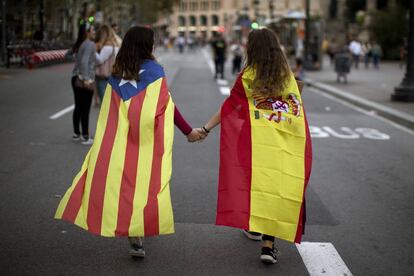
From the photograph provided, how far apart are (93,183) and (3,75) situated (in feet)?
71.7

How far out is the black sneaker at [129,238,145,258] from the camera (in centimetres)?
486

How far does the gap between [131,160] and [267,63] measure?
1157 millimetres

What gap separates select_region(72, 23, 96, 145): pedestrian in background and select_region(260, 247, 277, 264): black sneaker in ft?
18.7

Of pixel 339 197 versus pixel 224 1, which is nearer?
pixel 339 197

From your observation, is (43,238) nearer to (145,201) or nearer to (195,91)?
(145,201)

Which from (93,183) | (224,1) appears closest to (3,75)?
(93,183)

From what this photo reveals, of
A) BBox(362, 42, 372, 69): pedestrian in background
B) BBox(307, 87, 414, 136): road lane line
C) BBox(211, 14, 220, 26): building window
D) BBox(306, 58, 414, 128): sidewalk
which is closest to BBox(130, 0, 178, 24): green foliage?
BBox(362, 42, 372, 69): pedestrian in background

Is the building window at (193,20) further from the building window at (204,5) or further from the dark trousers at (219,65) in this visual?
the dark trousers at (219,65)

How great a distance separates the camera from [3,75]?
25.4 meters

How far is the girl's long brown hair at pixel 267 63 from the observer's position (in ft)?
15.7

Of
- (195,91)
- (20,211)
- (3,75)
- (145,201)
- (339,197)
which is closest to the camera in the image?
(145,201)

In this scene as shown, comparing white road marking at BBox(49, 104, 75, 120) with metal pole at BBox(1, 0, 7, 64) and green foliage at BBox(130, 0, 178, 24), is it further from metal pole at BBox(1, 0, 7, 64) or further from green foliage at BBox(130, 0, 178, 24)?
green foliage at BBox(130, 0, 178, 24)

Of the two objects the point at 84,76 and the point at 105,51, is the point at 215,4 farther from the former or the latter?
the point at 84,76

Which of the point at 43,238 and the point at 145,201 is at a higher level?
the point at 145,201
